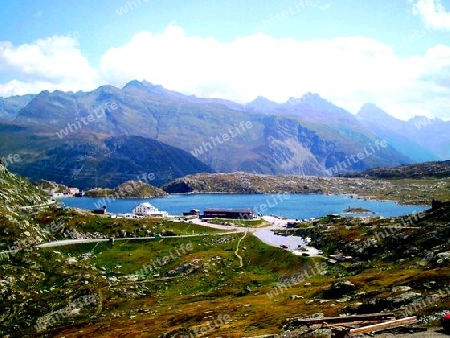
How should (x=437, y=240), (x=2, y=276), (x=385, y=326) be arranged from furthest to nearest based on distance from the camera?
(x=2, y=276)
(x=437, y=240)
(x=385, y=326)

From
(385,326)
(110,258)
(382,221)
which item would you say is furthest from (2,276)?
(382,221)

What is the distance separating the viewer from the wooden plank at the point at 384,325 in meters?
33.1

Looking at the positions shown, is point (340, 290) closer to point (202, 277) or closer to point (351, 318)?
point (351, 318)

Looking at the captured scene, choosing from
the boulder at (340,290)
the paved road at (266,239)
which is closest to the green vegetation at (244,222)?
the paved road at (266,239)

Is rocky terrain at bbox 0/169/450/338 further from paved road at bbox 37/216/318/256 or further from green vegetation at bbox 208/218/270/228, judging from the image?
green vegetation at bbox 208/218/270/228

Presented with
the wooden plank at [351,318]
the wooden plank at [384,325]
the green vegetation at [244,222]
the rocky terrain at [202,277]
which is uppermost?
the wooden plank at [384,325]

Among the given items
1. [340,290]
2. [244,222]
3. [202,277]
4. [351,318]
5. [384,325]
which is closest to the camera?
[384,325]

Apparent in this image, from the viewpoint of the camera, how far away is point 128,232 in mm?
151125

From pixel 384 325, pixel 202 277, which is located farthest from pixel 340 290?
pixel 202 277

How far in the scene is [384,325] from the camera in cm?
3431

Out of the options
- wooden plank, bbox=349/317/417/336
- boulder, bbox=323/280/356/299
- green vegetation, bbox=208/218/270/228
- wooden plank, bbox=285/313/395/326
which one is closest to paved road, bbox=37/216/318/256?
green vegetation, bbox=208/218/270/228

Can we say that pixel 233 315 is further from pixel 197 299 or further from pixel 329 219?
pixel 329 219

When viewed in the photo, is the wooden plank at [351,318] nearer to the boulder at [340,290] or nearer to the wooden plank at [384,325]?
the wooden plank at [384,325]

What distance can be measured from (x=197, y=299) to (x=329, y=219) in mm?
93403
